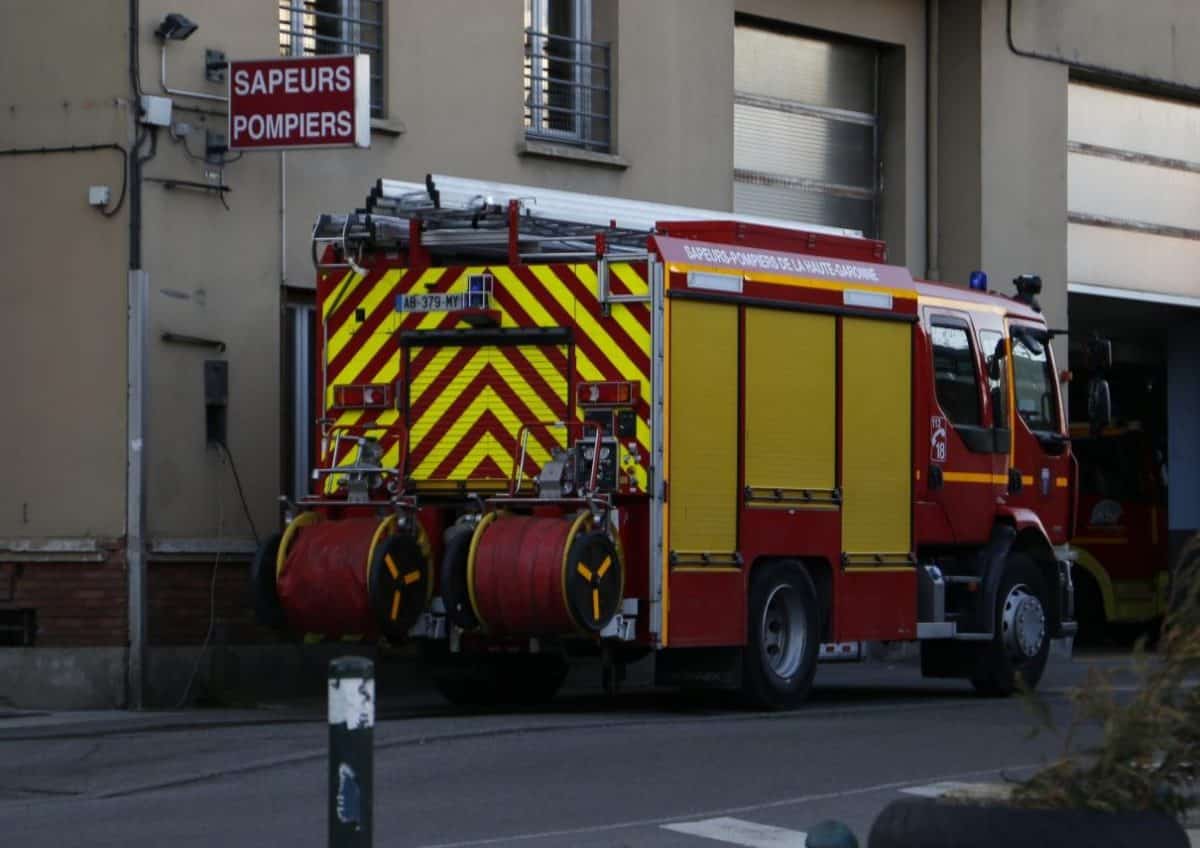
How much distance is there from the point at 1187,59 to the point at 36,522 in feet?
48.9

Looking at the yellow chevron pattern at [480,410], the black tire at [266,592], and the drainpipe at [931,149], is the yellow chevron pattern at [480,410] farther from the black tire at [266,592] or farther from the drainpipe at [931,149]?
the drainpipe at [931,149]

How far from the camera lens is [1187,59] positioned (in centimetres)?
2586

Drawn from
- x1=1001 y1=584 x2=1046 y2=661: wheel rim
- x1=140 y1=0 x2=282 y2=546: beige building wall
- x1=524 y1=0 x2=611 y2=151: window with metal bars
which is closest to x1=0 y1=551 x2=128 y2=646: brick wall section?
x1=140 y1=0 x2=282 y2=546: beige building wall

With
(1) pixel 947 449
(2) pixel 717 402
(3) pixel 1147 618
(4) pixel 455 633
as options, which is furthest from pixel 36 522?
(3) pixel 1147 618

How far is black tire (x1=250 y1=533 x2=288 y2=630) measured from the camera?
1463 centimetres

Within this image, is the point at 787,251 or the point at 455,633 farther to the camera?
the point at 787,251

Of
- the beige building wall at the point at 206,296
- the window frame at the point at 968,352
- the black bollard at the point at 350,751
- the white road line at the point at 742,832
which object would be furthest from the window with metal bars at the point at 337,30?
the black bollard at the point at 350,751

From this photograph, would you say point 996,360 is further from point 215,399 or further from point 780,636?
point 215,399

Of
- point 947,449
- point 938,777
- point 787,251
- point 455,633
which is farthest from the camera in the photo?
point 947,449

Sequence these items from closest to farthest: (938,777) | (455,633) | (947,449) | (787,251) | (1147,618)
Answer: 1. (938,777)
2. (455,633)
3. (787,251)
4. (947,449)
5. (1147,618)

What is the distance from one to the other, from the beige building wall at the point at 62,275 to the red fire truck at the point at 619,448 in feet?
5.43

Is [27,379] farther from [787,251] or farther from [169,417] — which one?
[787,251]

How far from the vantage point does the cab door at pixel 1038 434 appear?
17.6m

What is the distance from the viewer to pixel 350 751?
21.2ft
